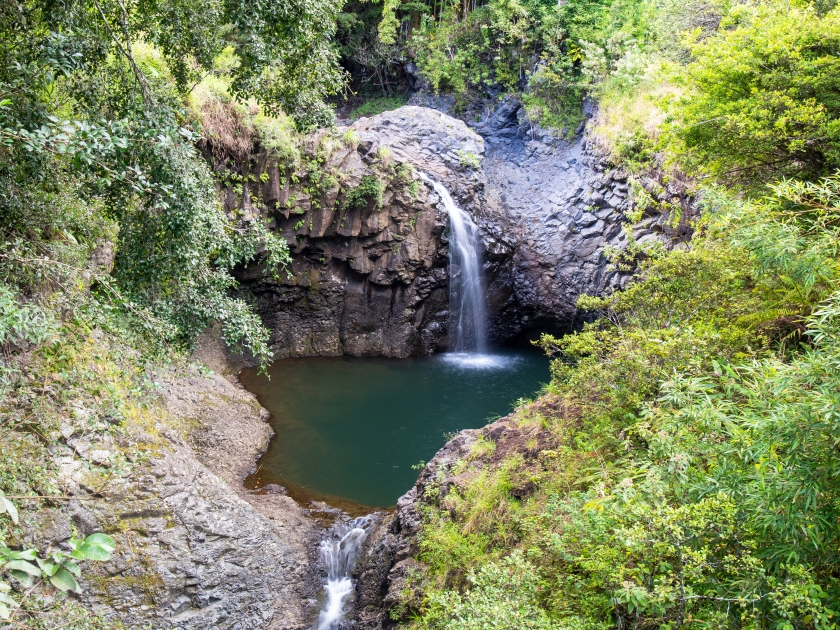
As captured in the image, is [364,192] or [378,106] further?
[378,106]

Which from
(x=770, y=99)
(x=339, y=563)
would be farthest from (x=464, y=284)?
(x=770, y=99)

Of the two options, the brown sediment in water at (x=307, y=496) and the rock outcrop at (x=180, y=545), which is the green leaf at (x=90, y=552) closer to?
the rock outcrop at (x=180, y=545)

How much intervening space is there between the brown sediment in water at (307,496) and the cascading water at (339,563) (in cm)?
59

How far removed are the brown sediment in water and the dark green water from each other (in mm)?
40

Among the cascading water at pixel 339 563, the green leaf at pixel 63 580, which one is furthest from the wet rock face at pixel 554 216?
the green leaf at pixel 63 580

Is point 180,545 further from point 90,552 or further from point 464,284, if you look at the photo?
point 464,284

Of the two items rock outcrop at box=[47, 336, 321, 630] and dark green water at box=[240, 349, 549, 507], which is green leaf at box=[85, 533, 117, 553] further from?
dark green water at box=[240, 349, 549, 507]

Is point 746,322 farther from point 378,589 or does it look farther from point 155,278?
point 155,278

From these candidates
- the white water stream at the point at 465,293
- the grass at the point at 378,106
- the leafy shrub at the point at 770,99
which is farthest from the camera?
the grass at the point at 378,106

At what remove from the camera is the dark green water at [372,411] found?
36.2 ft

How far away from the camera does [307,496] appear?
10.3 m

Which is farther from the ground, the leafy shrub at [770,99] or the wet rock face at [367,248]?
the leafy shrub at [770,99]

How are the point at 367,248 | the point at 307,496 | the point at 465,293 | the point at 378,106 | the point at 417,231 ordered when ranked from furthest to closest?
1. the point at 378,106
2. the point at 465,293
3. the point at 417,231
4. the point at 367,248
5. the point at 307,496

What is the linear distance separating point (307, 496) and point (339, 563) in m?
2.07
